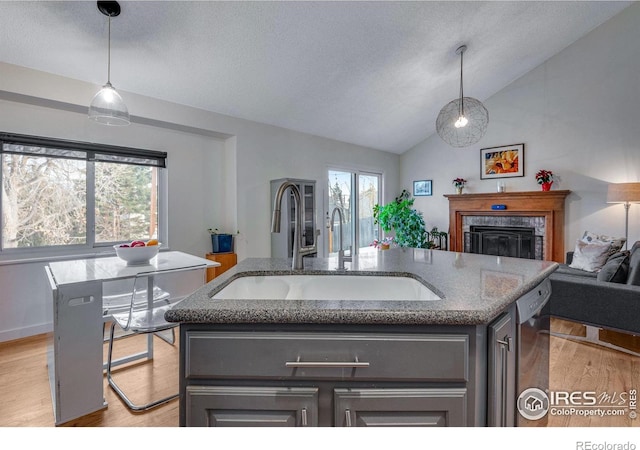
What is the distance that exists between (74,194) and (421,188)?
5320 mm

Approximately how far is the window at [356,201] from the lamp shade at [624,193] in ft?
11.0

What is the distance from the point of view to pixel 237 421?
2.87ft

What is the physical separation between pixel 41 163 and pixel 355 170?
420cm

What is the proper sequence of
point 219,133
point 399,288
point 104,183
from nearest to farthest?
point 399,288
point 104,183
point 219,133

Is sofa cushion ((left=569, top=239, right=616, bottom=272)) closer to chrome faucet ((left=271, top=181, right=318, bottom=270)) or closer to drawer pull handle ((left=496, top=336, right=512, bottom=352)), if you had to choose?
drawer pull handle ((left=496, top=336, right=512, bottom=352))

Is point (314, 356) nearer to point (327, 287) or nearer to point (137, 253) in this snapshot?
point (327, 287)

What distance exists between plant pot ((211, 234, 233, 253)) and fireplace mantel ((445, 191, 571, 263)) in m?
3.78

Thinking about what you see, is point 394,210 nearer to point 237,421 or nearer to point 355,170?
point 355,170

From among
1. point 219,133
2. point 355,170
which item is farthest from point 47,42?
point 355,170

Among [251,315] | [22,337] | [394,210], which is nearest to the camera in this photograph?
[251,315]

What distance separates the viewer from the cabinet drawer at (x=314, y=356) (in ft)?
2.85

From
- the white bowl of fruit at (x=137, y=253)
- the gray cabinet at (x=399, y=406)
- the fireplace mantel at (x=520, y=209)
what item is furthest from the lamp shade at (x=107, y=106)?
the fireplace mantel at (x=520, y=209)

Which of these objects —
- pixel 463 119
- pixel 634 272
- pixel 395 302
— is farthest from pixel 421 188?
pixel 395 302

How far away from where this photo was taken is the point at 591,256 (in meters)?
3.55
